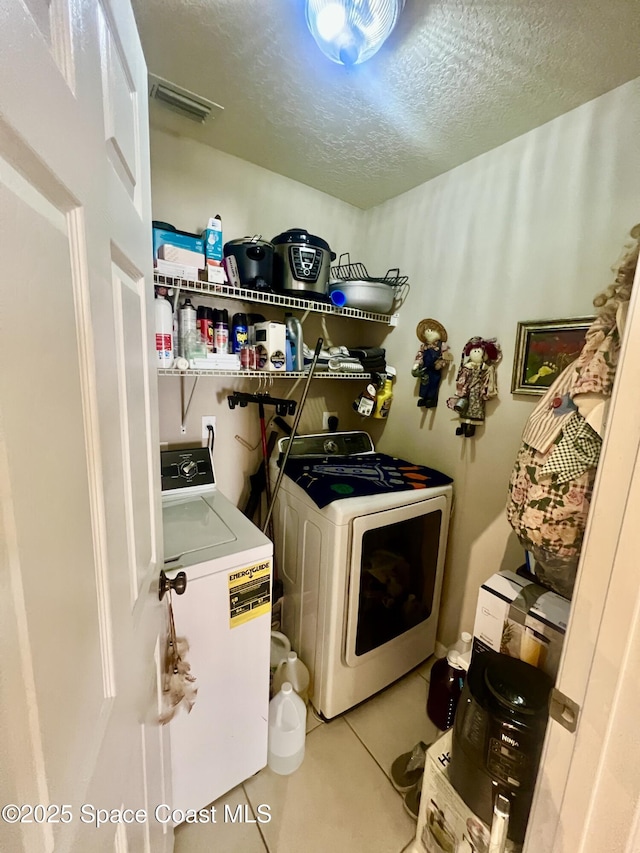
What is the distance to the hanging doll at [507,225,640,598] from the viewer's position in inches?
31.1

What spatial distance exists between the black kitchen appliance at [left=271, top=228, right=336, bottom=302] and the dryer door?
1094 millimetres

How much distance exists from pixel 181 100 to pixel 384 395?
5.21 ft

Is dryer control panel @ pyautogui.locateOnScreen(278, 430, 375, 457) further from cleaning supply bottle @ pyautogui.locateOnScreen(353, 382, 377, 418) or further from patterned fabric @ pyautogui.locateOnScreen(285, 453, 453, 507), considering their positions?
cleaning supply bottle @ pyautogui.locateOnScreen(353, 382, 377, 418)

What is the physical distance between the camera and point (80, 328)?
0.40 meters

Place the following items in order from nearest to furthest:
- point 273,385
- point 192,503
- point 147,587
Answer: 1. point 147,587
2. point 192,503
3. point 273,385

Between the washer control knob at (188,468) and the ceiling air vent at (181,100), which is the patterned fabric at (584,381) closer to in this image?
the washer control knob at (188,468)

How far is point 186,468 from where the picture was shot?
158 centimetres

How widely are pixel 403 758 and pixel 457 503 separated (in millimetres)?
1093

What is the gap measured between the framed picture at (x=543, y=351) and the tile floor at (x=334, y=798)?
162 centimetres

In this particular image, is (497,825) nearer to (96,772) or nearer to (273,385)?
(96,772)

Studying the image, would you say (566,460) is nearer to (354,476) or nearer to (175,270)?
(354,476)

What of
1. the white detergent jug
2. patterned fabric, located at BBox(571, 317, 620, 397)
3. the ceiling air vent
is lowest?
the white detergent jug

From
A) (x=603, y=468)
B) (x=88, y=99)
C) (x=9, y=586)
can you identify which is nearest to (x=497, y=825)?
(x=603, y=468)

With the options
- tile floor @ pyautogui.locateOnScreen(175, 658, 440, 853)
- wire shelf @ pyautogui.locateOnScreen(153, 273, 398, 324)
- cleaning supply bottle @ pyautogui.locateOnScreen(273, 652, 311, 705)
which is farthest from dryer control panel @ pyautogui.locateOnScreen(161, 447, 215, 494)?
tile floor @ pyautogui.locateOnScreen(175, 658, 440, 853)
